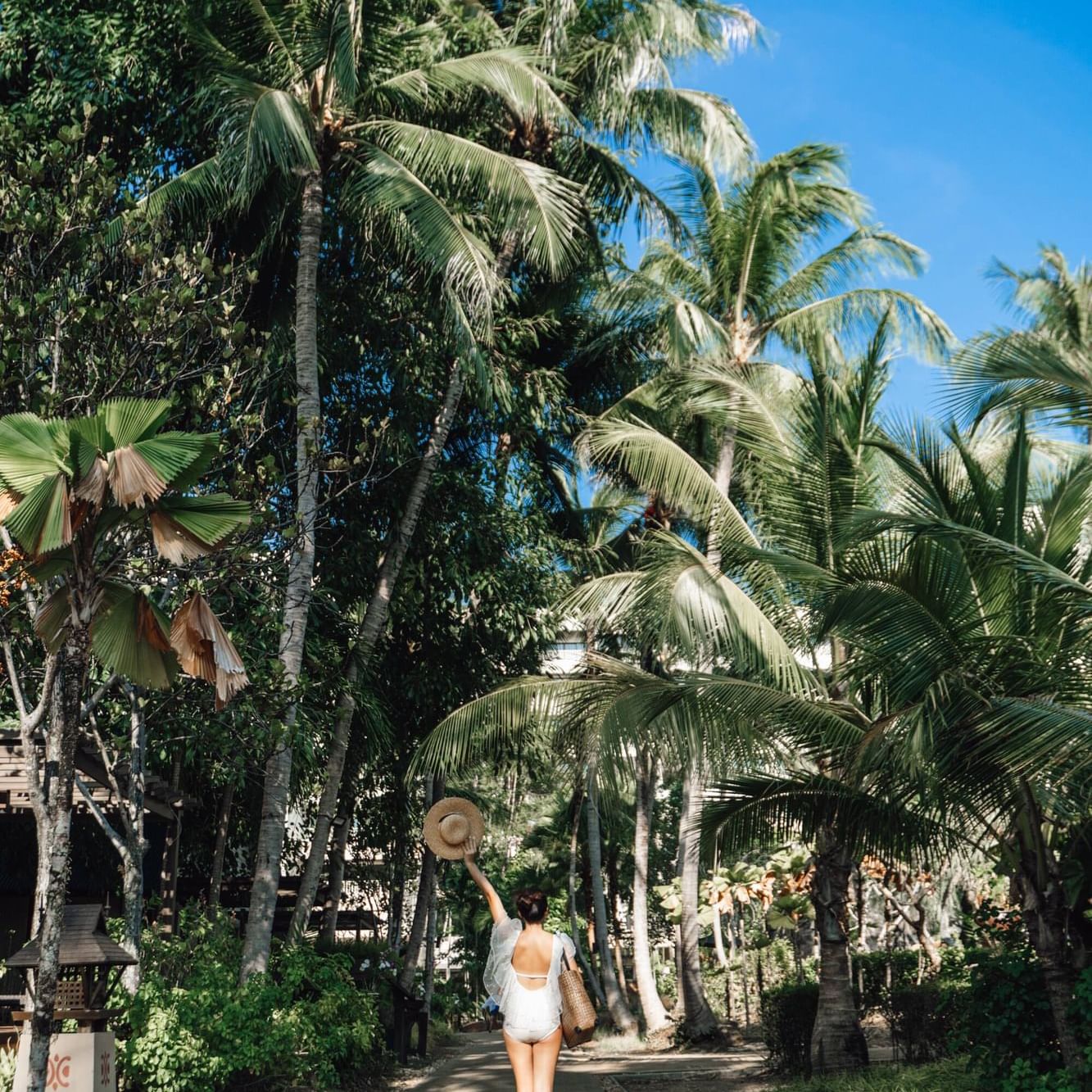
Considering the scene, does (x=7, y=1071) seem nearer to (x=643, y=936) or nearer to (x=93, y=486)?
(x=93, y=486)

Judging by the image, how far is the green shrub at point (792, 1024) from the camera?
44.0ft

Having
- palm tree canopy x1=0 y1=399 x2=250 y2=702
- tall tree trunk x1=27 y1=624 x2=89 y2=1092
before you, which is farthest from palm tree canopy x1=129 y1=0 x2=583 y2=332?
tall tree trunk x1=27 y1=624 x2=89 y2=1092

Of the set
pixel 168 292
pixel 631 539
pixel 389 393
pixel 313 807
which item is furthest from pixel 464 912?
pixel 168 292

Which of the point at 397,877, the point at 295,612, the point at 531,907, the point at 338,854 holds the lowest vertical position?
the point at 531,907

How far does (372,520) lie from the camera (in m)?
16.1

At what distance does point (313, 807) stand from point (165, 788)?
13.1 ft

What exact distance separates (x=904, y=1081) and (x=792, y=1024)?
9.67 feet

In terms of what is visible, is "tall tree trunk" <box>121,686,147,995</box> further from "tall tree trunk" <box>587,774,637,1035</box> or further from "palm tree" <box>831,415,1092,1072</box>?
"tall tree trunk" <box>587,774,637,1035</box>

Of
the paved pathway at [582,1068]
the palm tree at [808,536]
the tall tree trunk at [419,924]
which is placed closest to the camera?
the palm tree at [808,536]

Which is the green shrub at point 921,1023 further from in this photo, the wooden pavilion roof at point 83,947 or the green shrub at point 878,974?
the wooden pavilion roof at point 83,947

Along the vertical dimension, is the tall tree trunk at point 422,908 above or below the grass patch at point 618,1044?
above

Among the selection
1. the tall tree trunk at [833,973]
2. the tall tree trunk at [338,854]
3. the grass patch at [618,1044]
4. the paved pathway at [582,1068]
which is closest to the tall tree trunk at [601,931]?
the grass patch at [618,1044]

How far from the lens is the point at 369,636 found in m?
14.4

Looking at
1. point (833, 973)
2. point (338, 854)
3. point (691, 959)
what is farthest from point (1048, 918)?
point (338, 854)
